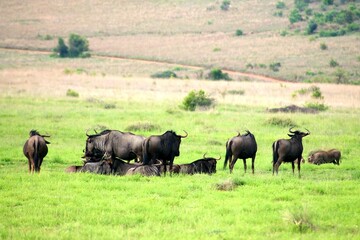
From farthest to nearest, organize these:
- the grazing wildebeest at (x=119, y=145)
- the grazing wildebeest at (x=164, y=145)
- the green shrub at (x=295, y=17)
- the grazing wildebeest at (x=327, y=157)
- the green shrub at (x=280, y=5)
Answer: the green shrub at (x=280, y=5) < the green shrub at (x=295, y=17) < the grazing wildebeest at (x=327, y=157) < the grazing wildebeest at (x=119, y=145) < the grazing wildebeest at (x=164, y=145)

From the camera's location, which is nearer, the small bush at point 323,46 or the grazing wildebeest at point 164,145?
the grazing wildebeest at point 164,145

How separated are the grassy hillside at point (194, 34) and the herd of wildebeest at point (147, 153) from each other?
40987mm

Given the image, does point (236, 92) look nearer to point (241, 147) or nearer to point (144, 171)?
point (241, 147)

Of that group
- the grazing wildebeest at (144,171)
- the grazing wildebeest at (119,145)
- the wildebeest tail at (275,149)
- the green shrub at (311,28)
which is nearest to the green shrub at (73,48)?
the green shrub at (311,28)

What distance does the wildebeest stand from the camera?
59.3 feet

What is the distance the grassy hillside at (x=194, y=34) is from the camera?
73.8 m

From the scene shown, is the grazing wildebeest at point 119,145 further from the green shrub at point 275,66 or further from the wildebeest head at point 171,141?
the green shrub at point 275,66

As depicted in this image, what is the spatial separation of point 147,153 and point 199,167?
147 centimetres

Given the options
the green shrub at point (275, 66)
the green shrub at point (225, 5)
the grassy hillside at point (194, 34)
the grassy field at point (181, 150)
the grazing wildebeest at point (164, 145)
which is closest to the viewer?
the grassy field at point (181, 150)

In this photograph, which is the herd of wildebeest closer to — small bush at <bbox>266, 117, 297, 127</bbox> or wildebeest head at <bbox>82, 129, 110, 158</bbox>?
wildebeest head at <bbox>82, 129, 110, 158</bbox>

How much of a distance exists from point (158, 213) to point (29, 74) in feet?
143

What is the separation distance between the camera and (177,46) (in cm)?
9088

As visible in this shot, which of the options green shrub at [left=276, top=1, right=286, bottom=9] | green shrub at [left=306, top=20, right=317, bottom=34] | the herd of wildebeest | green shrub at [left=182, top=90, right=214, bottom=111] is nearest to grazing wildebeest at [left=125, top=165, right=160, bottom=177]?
the herd of wildebeest

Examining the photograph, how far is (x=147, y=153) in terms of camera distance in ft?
58.0
